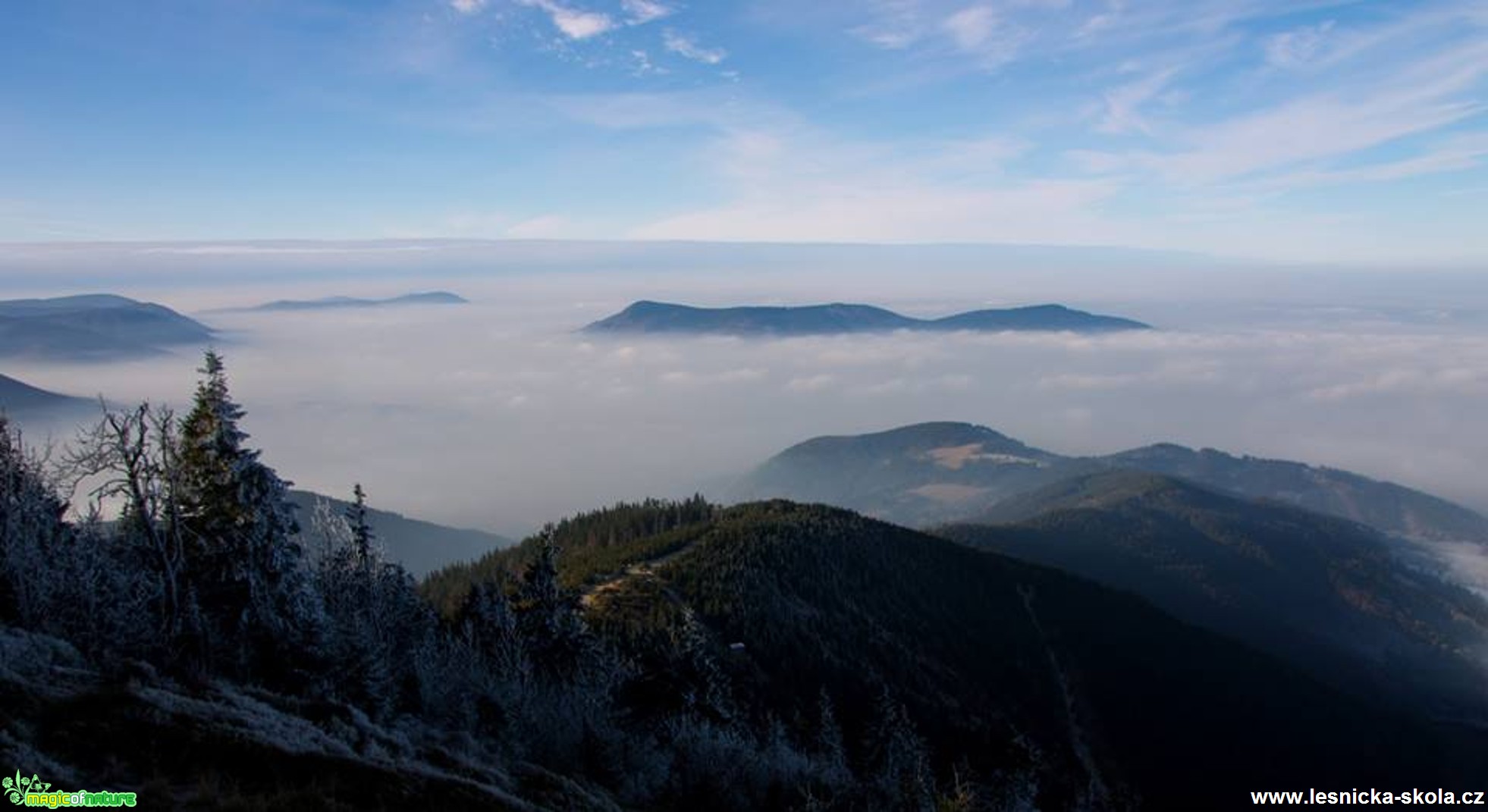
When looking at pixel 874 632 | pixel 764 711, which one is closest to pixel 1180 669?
pixel 874 632

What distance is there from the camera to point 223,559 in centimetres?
3262

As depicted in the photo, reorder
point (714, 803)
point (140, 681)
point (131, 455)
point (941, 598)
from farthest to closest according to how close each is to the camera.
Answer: point (941, 598) < point (714, 803) < point (131, 455) < point (140, 681)

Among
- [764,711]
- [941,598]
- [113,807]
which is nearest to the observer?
[113,807]

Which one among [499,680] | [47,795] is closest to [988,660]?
[499,680]

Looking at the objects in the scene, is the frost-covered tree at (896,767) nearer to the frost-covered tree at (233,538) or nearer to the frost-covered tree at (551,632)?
the frost-covered tree at (551,632)

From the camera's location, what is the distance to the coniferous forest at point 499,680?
62.7 feet

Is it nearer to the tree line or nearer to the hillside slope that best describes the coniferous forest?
the tree line

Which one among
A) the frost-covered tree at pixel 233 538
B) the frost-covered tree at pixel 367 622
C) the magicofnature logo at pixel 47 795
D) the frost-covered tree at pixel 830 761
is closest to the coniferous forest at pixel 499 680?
the frost-covered tree at pixel 233 538

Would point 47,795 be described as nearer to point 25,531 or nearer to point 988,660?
point 25,531

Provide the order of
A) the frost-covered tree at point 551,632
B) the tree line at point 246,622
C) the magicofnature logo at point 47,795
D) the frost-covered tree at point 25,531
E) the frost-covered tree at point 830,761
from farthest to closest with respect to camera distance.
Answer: the frost-covered tree at point 551,632 < the frost-covered tree at point 830,761 < the tree line at point 246,622 < the frost-covered tree at point 25,531 < the magicofnature logo at point 47,795

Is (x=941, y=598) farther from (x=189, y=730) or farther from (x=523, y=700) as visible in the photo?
(x=189, y=730)

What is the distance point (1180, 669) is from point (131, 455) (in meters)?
148

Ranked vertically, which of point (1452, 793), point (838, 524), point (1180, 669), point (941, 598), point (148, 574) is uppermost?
point (148, 574)

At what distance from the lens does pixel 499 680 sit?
136 feet
